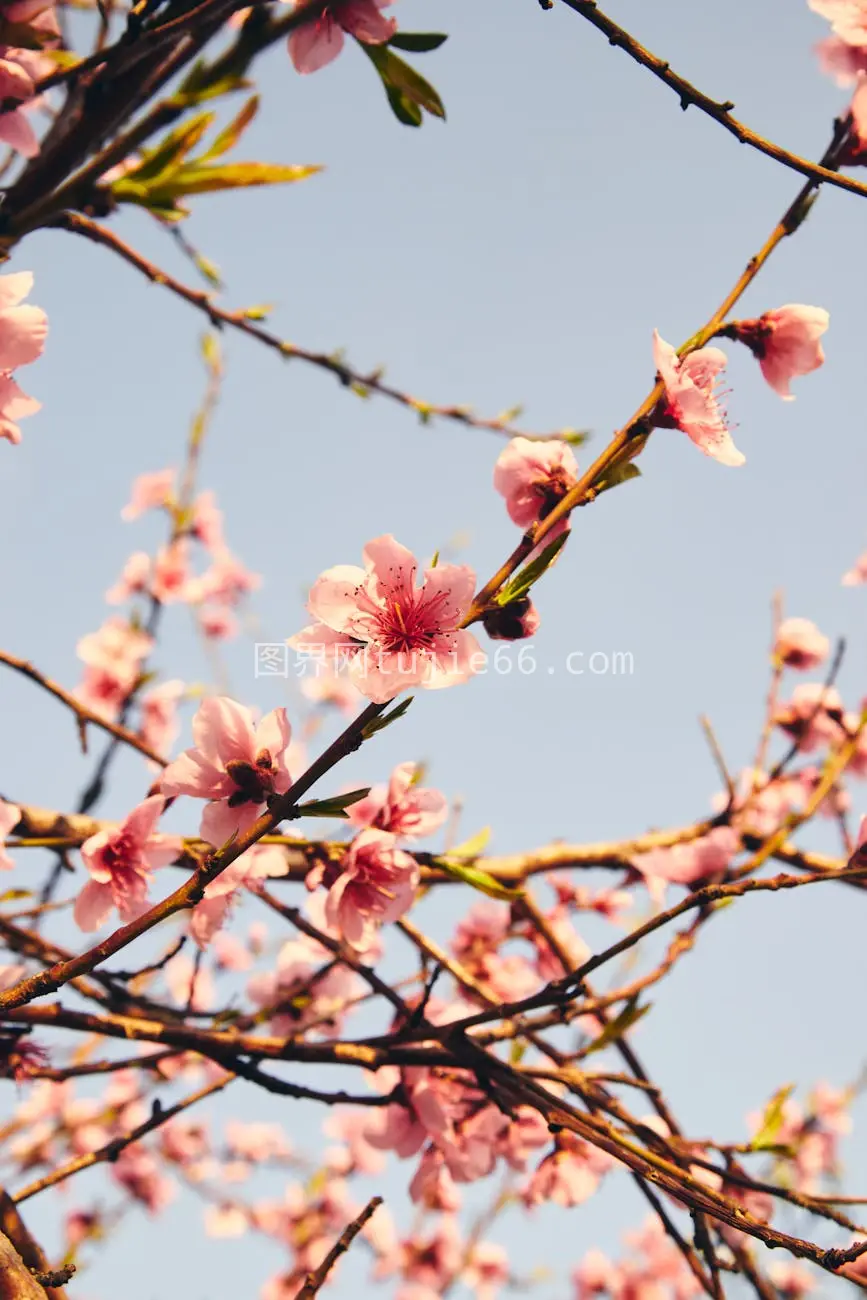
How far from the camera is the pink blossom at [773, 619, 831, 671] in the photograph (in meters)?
3.55

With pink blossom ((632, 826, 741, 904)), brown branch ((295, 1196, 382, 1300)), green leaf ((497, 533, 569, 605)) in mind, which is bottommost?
brown branch ((295, 1196, 382, 1300))

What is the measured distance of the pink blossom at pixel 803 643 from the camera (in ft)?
11.7

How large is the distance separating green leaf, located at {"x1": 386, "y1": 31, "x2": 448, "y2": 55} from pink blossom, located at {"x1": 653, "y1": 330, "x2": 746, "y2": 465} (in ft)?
2.38

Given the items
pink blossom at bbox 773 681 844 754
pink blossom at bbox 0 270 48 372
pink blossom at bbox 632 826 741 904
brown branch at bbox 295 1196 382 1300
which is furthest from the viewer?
pink blossom at bbox 773 681 844 754

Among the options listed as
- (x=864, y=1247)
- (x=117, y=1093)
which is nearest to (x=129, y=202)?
(x=864, y=1247)

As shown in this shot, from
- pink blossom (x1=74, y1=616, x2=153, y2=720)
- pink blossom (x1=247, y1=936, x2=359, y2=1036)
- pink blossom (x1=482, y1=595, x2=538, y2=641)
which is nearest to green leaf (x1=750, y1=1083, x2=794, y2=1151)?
pink blossom (x1=247, y1=936, x2=359, y2=1036)

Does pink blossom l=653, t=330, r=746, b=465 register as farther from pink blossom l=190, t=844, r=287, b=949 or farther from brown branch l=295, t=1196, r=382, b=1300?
brown branch l=295, t=1196, r=382, b=1300

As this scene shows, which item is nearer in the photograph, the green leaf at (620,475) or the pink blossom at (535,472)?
the green leaf at (620,475)

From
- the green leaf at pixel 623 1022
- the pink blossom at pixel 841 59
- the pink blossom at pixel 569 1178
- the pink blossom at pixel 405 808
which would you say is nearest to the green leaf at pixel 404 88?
the pink blossom at pixel 841 59

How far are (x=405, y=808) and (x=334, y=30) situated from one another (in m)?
1.41

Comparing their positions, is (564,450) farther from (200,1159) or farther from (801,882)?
(200,1159)

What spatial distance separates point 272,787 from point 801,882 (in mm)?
739

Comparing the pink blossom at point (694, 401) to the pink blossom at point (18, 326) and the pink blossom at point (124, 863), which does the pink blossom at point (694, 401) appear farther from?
the pink blossom at point (124, 863)

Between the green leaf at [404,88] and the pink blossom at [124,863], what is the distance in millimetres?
1273
